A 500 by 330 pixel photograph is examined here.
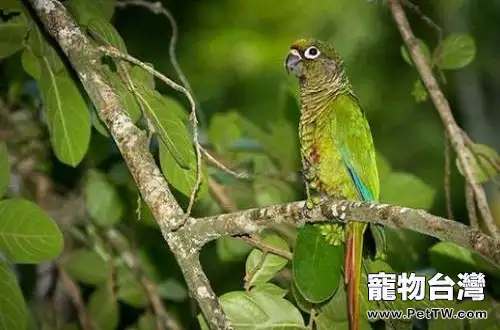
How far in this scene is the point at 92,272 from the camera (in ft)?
7.02

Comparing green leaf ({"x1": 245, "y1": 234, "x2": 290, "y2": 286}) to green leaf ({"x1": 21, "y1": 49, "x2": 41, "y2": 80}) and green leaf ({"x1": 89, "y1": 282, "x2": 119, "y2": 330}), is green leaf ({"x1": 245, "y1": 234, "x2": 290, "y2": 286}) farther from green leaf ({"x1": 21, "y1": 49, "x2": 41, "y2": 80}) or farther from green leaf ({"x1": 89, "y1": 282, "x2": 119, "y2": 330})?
green leaf ({"x1": 89, "y1": 282, "x2": 119, "y2": 330})

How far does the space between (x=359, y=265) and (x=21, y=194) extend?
103 cm

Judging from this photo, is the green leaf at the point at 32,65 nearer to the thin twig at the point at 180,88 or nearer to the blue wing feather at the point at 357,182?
the thin twig at the point at 180,88

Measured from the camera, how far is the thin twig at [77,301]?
212 cm

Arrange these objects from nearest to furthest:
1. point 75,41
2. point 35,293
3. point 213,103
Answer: point 75,41
point 35,293
point 213,103

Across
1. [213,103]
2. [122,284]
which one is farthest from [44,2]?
[213,103]

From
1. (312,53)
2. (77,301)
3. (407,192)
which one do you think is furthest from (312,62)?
(77,301)

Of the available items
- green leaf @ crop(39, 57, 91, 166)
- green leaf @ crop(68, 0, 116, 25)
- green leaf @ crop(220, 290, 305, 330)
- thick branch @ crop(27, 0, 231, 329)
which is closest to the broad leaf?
green leaf @ crop(220, 290, 305, 330)

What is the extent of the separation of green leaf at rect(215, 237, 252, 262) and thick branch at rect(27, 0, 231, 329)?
2.12 ft

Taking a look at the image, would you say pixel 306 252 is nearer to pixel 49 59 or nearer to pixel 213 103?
pixel 49 59

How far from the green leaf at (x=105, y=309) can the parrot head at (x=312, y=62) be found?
0.71 meters

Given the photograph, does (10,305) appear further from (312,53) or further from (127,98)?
(312,53)

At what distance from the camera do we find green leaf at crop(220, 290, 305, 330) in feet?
4.66

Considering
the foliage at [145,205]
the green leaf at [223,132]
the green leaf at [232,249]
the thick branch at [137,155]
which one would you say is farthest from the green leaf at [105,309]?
the thick branch at [137,155]
